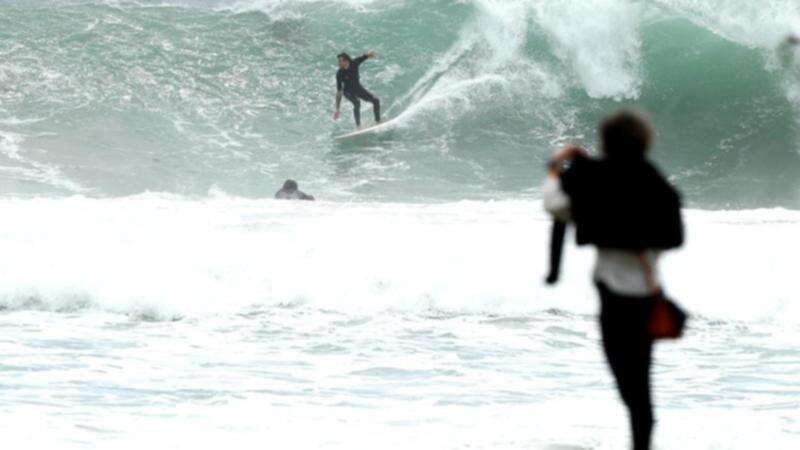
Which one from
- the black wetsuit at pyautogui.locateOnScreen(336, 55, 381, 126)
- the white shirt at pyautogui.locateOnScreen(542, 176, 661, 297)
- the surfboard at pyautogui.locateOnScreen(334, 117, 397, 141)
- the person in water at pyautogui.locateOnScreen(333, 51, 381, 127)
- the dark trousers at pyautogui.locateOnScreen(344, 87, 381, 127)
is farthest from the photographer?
the surfboard at pyautogui.locateOnScreen(334, 117, 397, 141)

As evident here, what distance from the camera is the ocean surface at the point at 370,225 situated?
8289mm

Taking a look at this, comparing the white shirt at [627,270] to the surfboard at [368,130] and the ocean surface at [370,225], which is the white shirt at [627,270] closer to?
the ocean surface at [370,225]

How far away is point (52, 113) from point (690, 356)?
64.3ft

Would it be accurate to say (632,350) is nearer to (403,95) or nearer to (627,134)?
(627,134)

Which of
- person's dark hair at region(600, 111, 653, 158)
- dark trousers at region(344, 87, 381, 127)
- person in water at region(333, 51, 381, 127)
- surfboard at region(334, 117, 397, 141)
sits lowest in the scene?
person's dark hair at region(600, 111, 653, 158)

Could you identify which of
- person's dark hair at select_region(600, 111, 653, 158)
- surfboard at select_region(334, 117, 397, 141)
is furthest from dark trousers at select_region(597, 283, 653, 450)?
surfboard at select_region(334, 117, 397, 141)

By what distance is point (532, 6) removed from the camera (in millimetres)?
29734

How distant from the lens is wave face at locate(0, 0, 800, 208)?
82.2 ft

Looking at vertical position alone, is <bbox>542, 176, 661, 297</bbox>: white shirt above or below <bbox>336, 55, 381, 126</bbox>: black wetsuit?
below

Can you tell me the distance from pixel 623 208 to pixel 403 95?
24.3 meters

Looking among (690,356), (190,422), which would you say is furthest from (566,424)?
(690,356)

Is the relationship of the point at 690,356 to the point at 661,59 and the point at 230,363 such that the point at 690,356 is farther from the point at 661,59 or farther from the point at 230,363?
the point at 661,59

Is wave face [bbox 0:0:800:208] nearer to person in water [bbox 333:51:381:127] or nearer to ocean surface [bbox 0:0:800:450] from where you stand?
ocean surface [bbox 0:0:800:450]

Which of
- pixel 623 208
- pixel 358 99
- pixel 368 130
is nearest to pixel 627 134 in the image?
pixel 623 208
